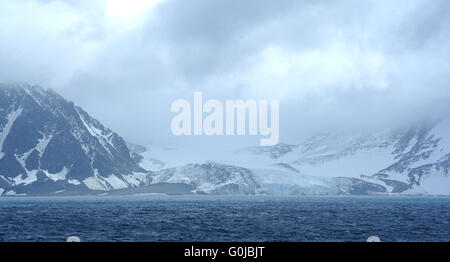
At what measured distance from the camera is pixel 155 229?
118 meters

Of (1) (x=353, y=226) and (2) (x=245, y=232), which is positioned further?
(1) (x=353, y=226)

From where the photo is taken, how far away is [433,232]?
379 feet
